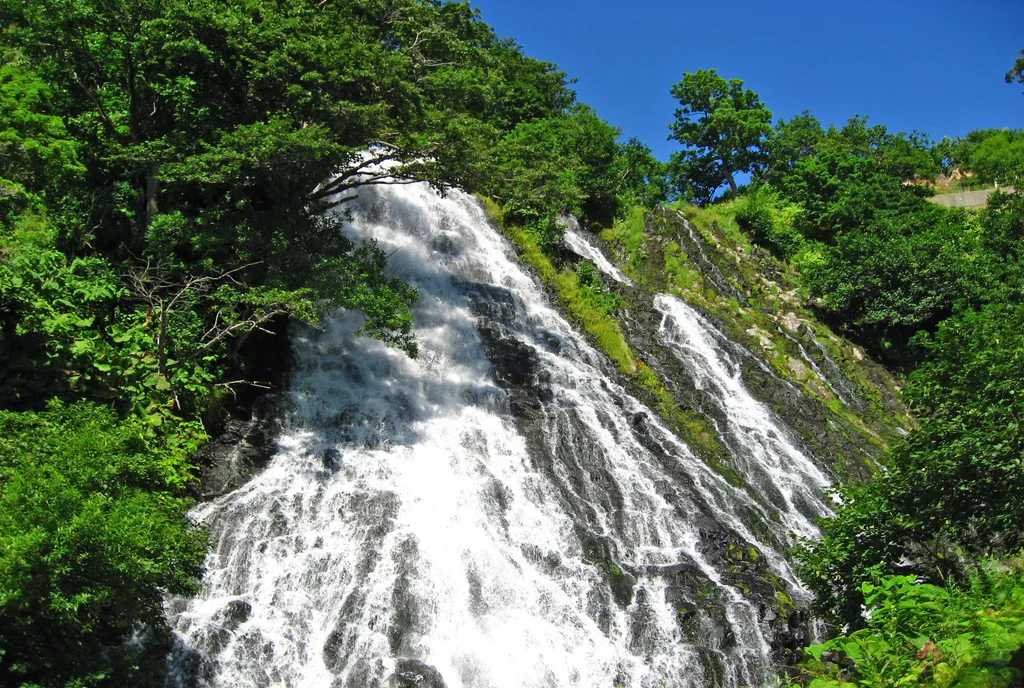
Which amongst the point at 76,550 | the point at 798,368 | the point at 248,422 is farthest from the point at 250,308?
the point at 798,368

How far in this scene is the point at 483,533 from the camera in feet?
46.3

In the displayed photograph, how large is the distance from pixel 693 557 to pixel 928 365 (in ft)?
17.6

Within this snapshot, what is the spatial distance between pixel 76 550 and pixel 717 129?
1431 inches

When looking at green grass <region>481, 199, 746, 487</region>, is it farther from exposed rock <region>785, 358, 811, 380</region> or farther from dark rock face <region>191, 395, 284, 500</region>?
dark rock face <region>191, 395, 284, 500</region>

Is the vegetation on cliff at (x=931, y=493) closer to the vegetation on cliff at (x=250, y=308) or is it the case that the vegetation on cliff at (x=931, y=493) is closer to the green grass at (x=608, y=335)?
the vegetation on cliff at (x=250, y=308)

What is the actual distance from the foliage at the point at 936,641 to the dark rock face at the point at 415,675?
5617 mm

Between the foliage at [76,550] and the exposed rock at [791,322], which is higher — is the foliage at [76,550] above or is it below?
below

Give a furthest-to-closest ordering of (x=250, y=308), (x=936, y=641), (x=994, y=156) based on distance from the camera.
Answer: (x=994, y=156), (x=250, y=308), (x=936, y=641)

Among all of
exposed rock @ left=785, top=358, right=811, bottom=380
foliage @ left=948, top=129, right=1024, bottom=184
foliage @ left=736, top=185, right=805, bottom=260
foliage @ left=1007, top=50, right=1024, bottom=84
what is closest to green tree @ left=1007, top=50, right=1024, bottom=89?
foliage @ left=1007, top=50, right=1024, bottom=84

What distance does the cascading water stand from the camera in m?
11.7

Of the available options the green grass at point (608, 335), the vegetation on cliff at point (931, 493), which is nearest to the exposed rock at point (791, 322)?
the vegetation on cliff at point (931, 493)

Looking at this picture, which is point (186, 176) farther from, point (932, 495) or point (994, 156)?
point (994, 156)

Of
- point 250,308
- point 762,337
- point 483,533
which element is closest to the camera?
point 483,533

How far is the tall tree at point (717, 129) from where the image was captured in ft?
127
